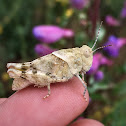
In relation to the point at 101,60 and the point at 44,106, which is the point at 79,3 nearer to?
the point at 101,60

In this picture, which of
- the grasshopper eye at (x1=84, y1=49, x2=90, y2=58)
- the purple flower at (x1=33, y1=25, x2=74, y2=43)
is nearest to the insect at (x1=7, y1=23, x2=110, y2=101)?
the grasshopper eye at (x1=84, y1=49, x2=90, y2=58)

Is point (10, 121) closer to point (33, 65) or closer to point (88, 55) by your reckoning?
point (33, 65)

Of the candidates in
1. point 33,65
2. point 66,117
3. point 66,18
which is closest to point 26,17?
point 66,18

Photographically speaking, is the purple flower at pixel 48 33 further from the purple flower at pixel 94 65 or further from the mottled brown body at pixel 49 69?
the mottled brown body at pixel 49 69

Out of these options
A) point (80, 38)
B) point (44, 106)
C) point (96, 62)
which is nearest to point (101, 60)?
point (96, 62)

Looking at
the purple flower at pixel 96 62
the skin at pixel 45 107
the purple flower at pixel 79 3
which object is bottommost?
the skin at pixel 45 107

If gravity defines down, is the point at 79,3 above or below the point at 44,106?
above

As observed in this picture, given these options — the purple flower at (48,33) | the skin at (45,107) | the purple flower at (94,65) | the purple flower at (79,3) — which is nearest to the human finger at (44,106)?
the skin at (45,107)

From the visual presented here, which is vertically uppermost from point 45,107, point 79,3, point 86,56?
point 79,3
